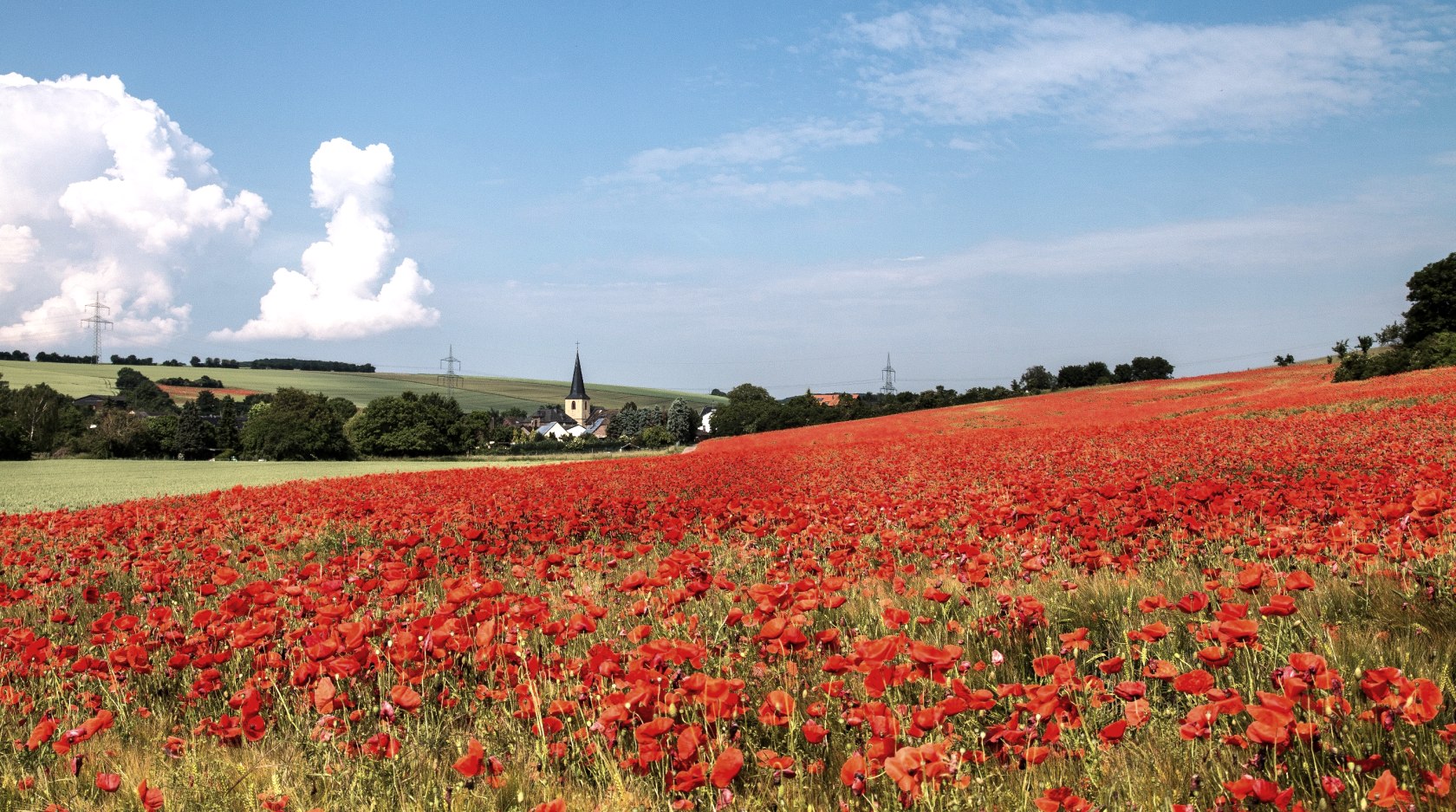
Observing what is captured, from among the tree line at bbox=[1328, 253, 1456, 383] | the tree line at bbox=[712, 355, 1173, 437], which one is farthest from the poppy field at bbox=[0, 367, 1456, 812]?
the tree line at bbox=[712, 355, 1173, 437]

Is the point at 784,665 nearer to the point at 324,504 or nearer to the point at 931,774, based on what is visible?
the point at 931,774

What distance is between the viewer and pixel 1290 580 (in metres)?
3.04

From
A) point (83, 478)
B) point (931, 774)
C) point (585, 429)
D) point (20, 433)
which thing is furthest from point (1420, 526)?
point (585, 429)


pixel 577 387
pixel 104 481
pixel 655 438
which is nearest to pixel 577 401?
pixel 577 387

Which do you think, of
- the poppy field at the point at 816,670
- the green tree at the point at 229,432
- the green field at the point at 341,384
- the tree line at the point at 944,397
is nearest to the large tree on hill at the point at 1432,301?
the tree line at the point at 944,397

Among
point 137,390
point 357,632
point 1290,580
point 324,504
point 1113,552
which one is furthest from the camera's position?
point 137,390

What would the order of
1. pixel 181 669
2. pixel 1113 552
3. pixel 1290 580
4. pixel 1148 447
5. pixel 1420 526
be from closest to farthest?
1. pixel 1290 580
2. pixel 1420 526
3. pixel 181 669
4. pixel 1113 552
5. pixel 1148 447

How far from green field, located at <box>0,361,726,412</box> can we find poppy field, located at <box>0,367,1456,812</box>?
385ft

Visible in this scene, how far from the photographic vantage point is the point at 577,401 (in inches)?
6132

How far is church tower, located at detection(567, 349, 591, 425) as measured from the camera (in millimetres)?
154750

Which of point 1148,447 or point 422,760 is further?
point 1148,447

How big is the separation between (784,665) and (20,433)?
259ft

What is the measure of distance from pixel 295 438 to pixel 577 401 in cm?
8770

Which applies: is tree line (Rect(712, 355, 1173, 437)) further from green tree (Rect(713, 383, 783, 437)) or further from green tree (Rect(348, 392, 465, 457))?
green tree (Rect(348, 392, 465, 457))
